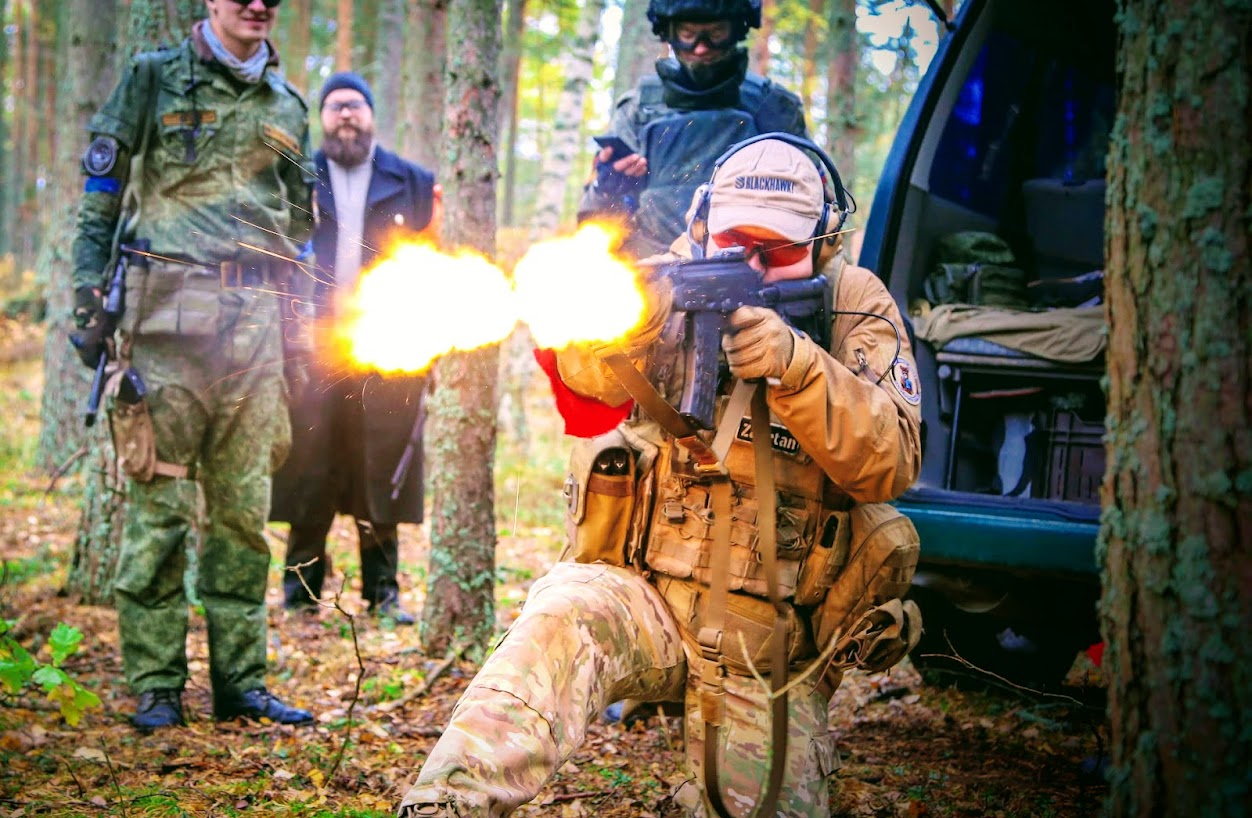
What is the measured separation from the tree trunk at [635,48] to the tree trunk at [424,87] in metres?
1.84

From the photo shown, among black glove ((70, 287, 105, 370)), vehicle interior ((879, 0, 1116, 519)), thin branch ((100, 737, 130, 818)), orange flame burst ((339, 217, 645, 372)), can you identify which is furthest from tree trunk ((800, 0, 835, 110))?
thin branch ((100, 737, 130, 818))

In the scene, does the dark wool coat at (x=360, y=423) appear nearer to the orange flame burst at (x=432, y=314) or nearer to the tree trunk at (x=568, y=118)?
the orange flame burst at (x=432, y=314)

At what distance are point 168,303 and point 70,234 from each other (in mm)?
5243

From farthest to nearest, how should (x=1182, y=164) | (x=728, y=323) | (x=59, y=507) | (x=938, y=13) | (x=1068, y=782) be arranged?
(x=59, y=507)
(x=938, y=13)
(x=1068, y=782)
(x=728, y=323)
(x=1182, y=164)

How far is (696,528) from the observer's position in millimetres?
3066

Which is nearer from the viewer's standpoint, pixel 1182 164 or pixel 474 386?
pixel 1182 164

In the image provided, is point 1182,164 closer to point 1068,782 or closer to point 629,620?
point 629,620

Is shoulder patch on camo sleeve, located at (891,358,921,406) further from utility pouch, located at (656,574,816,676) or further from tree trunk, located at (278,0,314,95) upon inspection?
tree trunk, located at (278,0,314,95)

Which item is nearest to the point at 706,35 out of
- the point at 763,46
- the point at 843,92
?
the point at 843,92

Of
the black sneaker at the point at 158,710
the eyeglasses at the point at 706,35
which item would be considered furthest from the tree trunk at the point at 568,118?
the black sneaker at the point at 158,710

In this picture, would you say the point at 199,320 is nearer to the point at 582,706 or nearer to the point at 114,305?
the point at 114,305

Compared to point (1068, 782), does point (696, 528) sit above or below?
above

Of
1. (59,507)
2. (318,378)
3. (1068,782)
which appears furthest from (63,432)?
(1068,782)

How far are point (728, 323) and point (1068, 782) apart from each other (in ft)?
7.21
